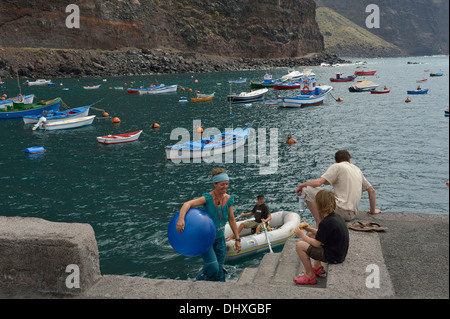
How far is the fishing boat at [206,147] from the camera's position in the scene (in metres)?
27.7

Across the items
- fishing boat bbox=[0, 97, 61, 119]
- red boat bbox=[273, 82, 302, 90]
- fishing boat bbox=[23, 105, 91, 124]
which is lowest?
fishing boat bbox=[23, 105, 91, 124]

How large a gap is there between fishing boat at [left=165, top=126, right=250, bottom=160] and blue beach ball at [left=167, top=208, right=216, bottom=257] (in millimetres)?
20358

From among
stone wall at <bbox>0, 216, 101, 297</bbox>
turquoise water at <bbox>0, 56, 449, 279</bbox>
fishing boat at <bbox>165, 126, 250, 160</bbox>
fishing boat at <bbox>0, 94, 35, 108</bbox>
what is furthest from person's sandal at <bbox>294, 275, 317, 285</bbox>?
fishing boat at <bbox>0, 94, 35, 108</bbox>

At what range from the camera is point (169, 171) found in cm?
2631

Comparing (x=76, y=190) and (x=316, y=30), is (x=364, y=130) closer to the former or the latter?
(x=76, y=190)

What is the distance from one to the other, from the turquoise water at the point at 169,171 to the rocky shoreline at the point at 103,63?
179 ft

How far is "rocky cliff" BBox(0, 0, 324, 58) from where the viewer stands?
10875cm

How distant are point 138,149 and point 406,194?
20648 mm

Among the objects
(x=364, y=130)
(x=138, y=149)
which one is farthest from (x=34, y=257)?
Result: (x=364, y=130)

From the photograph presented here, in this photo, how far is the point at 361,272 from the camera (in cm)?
667

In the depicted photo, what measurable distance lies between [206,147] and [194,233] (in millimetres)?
21383

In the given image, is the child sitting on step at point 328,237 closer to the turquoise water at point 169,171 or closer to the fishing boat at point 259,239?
the turquoise water at point 169,171

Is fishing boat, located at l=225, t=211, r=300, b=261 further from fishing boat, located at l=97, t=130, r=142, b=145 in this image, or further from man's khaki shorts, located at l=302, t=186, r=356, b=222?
fishing boat, located at l=97, t=130, r=142, b=145

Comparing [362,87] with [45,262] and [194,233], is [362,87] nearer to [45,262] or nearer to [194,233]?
[194,233]
